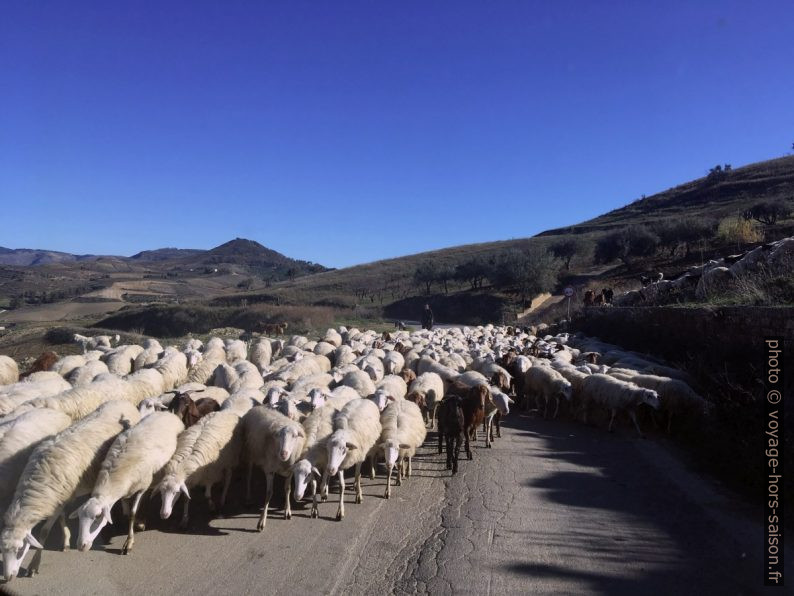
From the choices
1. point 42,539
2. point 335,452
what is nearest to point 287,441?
point 335,452

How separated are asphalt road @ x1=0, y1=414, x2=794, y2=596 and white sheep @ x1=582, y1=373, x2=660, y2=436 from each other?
9.12 ft

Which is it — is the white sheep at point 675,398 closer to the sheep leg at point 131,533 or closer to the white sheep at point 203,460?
the white sheep at point 203,460

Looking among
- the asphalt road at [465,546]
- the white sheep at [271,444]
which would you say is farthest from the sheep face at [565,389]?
the white sheep at [271,444]

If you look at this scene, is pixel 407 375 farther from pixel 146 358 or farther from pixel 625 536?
pixel 625 536

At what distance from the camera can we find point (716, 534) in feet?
22.9

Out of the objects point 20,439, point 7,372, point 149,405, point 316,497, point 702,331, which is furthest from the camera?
point 702,331

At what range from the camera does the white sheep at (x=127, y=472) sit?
19.7 ft

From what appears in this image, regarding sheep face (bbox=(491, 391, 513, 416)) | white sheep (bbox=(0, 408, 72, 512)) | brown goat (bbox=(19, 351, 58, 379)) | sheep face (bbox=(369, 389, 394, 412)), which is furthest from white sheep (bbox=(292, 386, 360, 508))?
brown goat (bbox=(19, 351, 58, 379))

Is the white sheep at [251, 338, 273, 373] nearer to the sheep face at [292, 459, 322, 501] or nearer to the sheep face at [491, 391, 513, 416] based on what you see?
the sheep face at [491, 391, 513, 416]

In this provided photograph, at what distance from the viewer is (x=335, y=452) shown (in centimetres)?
764

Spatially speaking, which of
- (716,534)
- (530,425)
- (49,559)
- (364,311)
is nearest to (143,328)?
(364,311)

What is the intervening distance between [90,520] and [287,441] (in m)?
2.47

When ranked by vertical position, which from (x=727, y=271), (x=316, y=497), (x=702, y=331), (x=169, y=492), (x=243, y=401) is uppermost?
(x=727, y=271)

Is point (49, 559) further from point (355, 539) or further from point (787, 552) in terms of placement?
point (787, 552)
